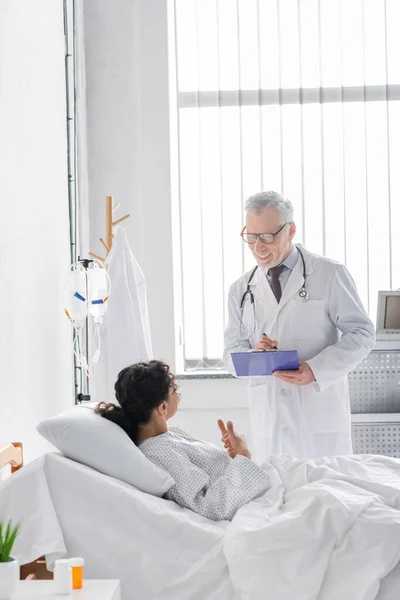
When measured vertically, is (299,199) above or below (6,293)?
above

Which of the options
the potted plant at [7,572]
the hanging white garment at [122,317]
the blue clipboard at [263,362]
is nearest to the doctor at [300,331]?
the blue clipboard at [263,362]

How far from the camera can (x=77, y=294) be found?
10.2 feet

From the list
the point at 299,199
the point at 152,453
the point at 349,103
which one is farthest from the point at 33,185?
the point at 349,103

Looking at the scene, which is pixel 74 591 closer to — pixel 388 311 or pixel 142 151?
pixel 388 311

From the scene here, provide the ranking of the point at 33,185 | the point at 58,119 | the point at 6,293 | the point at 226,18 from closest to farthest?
1. the point at 6,293
2. the point at 33,185
3. the point at 58,119
4. the point at 226,18

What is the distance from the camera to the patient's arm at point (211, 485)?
2.25m

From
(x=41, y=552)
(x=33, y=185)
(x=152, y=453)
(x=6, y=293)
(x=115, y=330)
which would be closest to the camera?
(x=41, y=552)

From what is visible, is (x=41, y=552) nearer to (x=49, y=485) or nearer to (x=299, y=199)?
(x=49, y=485)

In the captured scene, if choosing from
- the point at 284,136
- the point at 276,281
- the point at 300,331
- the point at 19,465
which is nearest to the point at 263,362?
the point at 300,331

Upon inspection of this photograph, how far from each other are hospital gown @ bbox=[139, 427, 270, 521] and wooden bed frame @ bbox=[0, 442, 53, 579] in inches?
15.9

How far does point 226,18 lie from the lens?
4.33 metres

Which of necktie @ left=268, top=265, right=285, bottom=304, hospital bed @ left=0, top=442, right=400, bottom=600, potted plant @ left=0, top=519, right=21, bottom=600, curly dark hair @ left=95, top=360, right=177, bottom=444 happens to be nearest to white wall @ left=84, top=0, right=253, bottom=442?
necktie @ left=268, top=265, right=285, bottom=304

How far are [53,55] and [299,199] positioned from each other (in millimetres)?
1572

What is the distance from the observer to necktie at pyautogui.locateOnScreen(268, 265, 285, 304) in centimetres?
321
